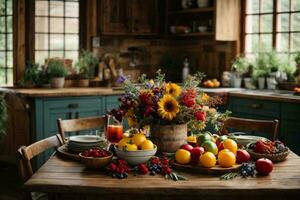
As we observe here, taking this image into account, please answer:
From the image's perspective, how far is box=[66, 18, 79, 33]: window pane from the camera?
18.7ft

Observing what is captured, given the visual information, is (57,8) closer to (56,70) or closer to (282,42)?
(56,70)

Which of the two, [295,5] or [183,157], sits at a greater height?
[295,5]

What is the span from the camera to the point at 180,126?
261cm

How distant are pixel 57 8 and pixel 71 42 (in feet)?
1.37

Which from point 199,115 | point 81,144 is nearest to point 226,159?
point 199,115

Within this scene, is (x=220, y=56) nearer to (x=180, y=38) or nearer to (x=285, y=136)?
(x=180, y=38)

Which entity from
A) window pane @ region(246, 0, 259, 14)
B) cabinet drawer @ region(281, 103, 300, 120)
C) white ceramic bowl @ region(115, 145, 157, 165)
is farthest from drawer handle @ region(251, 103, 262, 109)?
white ceramic bowl @ region(115, 145, 157, 165)

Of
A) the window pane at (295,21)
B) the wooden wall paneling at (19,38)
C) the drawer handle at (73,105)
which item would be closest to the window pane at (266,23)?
the window pane at (295,21)

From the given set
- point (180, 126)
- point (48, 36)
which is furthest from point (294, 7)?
point (180, 126)

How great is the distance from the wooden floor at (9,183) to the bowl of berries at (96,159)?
7.51 feet

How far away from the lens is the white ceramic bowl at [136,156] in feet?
7.81

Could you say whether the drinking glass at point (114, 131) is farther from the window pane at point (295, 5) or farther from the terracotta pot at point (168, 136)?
the window pane at point (295, 5)

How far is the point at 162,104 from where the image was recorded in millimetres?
2494

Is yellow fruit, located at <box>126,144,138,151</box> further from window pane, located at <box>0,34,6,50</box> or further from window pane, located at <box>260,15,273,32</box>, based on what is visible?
window pane, located at <box>0,34,6,50</box>
